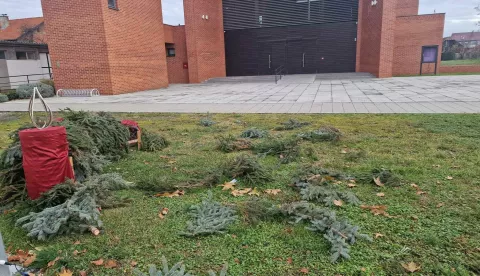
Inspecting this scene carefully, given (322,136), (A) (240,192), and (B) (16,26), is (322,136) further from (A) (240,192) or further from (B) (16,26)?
(B) (16,26)

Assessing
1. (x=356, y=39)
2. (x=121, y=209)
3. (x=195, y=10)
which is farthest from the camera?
(x=356, y=39)

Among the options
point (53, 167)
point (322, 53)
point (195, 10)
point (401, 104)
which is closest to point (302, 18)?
point (322, 53)

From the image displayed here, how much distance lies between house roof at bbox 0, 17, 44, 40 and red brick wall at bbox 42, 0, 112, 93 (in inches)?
999

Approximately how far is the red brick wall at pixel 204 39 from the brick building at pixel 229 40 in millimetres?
69

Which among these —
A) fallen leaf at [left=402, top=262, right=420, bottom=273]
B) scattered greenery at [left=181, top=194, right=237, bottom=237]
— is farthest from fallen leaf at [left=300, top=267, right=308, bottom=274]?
scattered greenery at [left=181, top=194, right=237, bottom=237]

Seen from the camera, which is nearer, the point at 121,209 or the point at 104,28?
the point at 121,209

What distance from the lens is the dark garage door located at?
2603 centimetres

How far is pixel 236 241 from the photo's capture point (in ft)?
9.58

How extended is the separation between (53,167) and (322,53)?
2533 cm

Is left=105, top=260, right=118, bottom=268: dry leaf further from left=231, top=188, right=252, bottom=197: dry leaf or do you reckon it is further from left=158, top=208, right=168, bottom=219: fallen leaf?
left=231, top=188, right=252, bottom=197: dry leaf

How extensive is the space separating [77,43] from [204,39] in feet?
34.8

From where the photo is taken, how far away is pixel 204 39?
83.5ft

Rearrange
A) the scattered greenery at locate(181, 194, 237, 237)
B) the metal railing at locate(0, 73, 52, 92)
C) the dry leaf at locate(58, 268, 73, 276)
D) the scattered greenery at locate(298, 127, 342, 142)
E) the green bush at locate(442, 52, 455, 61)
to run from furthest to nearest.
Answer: the green bush at locate(442, 52, 455, 61)
the metal railing at locate(0, 73, 52, 92)
the scattered greenery at locate(298, 127, 342, 142)
the scattered greenery at locate(181, 194, 237, 237)
the dry leaf at locate(58, 268, 73, 276)

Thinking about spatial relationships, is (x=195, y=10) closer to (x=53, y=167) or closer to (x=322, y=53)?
(x=322, y=53)
